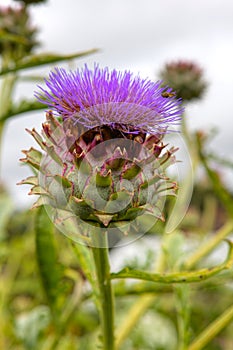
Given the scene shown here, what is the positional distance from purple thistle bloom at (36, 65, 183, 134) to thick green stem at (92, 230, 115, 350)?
15 cm

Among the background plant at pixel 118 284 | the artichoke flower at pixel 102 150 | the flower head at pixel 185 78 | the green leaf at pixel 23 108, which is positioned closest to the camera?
the artichoke flower at pixel 102 150

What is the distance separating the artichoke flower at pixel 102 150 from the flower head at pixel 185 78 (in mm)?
1095

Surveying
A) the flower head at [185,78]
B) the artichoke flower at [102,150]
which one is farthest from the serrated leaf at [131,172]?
the flower head at [185,78]

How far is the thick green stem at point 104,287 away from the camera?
Answer: 26.0 inches

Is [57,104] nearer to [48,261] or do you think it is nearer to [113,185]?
[113,185]

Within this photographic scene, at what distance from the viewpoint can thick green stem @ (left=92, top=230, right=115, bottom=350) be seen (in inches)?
26.0

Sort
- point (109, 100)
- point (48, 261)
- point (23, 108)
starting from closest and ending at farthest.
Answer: point (109, 100), point (48, 261), point (23, 108)

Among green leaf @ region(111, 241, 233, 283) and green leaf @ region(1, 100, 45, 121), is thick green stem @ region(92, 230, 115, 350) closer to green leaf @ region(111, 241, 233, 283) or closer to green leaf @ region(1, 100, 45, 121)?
green leaf @ region(111, 241, 233, 283)

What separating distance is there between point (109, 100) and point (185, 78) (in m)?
1.18

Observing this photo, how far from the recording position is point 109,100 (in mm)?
659

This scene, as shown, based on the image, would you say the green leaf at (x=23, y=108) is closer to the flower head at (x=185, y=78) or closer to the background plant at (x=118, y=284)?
the background plant at (x=118, y=284)

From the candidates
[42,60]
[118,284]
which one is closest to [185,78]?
[42,60]

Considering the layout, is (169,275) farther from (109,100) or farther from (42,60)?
(42,60)

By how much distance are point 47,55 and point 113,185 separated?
0.55 meters
